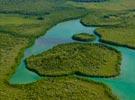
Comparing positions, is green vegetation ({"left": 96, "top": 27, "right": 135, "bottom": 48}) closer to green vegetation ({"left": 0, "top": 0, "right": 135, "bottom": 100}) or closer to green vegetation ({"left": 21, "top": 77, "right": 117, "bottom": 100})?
green vegetation ({"left": 0, "top": 0, "right": 135, "bottom": 100})

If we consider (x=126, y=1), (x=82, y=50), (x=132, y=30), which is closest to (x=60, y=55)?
(x=82, y=50)

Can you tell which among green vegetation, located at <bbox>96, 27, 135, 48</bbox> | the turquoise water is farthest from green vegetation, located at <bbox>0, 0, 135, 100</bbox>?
the turquoise water

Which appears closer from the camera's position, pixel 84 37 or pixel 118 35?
pixel 84 37

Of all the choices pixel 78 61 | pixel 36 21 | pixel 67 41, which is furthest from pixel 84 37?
pixel 36 21

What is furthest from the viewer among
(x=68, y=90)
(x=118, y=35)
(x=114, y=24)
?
(x=114, y=24)

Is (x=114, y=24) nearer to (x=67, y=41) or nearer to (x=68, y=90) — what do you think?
(x=67, y=41)

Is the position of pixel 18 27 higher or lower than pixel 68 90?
higher

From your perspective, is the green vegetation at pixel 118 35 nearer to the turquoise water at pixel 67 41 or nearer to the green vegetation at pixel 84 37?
the turquoise water at pixel 67 41
